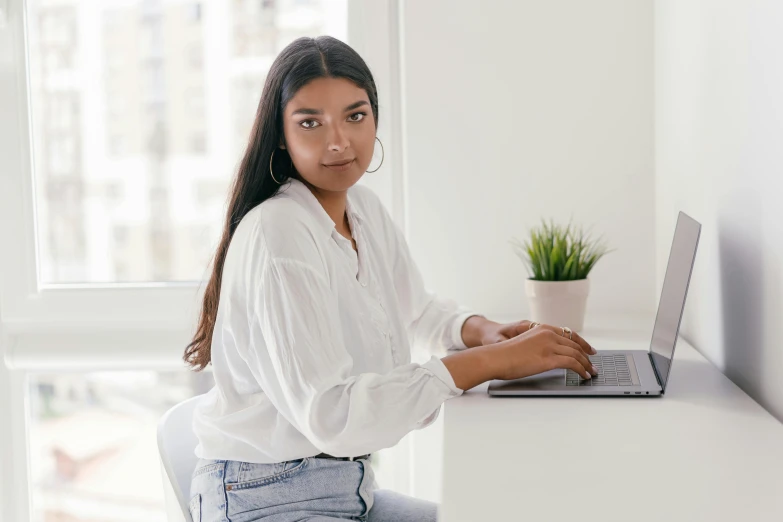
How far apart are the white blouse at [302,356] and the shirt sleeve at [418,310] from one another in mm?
198

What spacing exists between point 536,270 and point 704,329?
347mm

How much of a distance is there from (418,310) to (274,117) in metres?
0.49

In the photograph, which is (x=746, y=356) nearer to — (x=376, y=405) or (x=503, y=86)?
(x=376, y=405)

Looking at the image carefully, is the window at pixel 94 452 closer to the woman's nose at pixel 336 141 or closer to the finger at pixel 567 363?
the woman's nose at pixel 336 141

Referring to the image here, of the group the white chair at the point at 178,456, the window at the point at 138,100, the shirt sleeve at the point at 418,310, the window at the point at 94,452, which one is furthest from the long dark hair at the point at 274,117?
the window at the point at 94,452

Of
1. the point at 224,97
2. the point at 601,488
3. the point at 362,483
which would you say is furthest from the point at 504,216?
the point at 601,488

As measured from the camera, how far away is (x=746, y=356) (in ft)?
4.12

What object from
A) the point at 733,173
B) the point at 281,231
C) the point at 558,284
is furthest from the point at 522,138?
the point at 281,231

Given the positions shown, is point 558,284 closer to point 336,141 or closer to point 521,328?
point 521,328

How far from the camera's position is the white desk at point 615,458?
818 millimetres

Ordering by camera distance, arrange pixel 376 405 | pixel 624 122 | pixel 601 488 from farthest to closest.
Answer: pixel 624 122, pixel 376 405, pixel 601 488

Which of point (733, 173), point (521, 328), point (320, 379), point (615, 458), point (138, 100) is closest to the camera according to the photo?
point (615, 458)

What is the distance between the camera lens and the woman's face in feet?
4.17

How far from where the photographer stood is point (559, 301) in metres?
1.66
